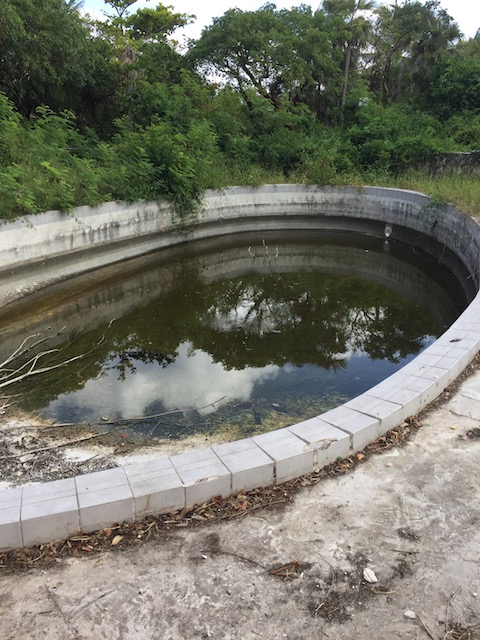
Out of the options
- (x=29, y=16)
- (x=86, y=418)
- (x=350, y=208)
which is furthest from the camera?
(x=350, y=208)

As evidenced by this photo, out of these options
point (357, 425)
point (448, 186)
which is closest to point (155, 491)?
point (357, 425)

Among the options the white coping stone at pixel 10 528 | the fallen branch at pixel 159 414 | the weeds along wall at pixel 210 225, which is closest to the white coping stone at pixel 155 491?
the white coping stone at pixel 10 528

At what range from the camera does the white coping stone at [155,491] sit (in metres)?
2.67

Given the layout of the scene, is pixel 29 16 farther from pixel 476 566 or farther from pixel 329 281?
pixel 476 566

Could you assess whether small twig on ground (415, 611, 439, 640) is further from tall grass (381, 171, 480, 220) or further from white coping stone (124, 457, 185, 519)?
tall grass (381, 171, 480, 220)

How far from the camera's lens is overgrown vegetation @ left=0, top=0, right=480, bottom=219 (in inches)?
428

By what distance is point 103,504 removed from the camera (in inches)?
102

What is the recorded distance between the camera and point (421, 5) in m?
20.1

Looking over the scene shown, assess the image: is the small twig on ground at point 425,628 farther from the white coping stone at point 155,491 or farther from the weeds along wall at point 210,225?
the weeds along wall at point 210,225

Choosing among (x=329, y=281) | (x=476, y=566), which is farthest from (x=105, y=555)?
(x=329, y=281)

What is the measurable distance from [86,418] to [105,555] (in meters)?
2.48

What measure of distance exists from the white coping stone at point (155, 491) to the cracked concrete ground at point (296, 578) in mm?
168

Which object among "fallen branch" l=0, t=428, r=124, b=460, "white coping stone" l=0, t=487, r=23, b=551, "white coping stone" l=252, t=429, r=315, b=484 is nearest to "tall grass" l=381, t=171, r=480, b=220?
"white coping stone" l=252, t=429, r=315, b=484

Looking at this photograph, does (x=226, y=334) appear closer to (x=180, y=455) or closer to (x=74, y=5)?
(x=180, y=455)
